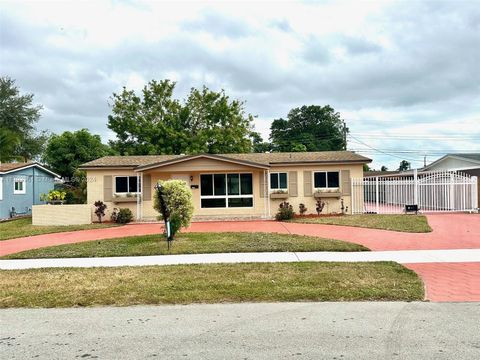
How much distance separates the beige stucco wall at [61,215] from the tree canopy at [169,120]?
654 inches

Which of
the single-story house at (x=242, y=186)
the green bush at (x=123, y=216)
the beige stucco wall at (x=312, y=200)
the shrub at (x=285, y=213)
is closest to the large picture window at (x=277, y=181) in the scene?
the single-story house at (x=242, y=186)

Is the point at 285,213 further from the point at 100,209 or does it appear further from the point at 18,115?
the point at 18,115

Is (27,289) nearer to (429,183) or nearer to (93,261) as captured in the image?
(93,261)

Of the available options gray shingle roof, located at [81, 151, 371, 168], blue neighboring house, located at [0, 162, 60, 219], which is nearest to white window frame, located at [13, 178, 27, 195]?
blue neighboring house, located at [0, 162, 60, 219]

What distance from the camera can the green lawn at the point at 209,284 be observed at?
6059 millimetres

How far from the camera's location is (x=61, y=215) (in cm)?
1845

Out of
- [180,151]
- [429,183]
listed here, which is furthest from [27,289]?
[180,151]

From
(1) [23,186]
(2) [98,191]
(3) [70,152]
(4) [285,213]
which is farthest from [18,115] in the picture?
(4) [285,213]

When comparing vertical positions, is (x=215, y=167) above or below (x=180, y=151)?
below

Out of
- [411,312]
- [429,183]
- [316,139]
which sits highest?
[316,139]

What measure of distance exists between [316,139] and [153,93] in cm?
3198

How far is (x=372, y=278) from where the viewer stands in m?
7.06

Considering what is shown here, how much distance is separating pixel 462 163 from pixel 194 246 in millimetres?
21905

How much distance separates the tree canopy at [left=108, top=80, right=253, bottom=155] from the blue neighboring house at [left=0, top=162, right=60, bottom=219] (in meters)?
10.5
